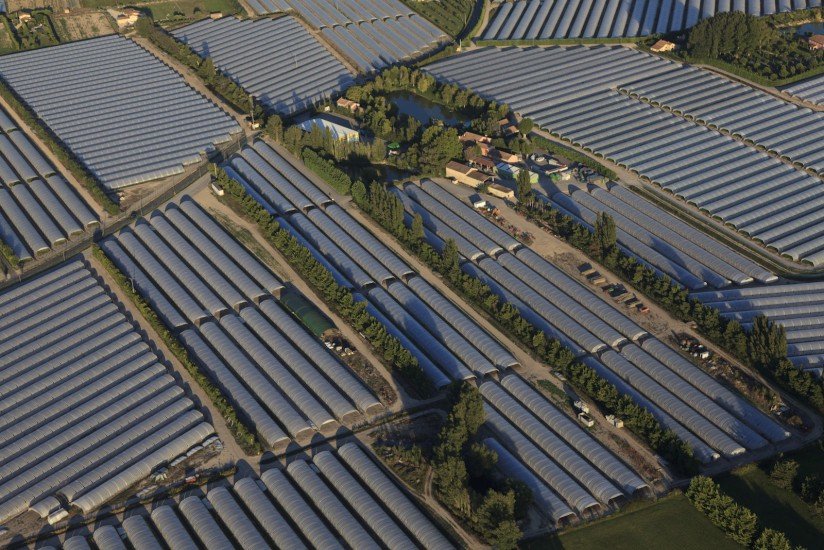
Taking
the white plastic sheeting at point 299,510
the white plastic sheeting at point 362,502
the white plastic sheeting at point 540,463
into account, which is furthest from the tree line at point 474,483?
the white plastic sheeting at point 299,510

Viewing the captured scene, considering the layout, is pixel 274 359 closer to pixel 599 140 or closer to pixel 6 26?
pixel 599 140

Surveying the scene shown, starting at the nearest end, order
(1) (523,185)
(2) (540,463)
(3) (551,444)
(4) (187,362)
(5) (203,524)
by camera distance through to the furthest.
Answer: (5) (203,524)
(2) (540,463)
(3) (551,444)
(4) (187,362)
(1) (523,185)

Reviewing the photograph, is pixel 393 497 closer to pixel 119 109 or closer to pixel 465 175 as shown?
pixel 465 175

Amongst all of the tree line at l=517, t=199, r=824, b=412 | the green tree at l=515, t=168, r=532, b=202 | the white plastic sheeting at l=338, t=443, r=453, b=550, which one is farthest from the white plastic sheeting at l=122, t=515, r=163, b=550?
the green tree at l=515, t=168, r=532, b=202

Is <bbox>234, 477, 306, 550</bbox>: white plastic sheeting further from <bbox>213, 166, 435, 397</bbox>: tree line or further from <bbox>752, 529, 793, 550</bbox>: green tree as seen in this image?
<bbox>752, 529, 793, 550</bbox>: green tree

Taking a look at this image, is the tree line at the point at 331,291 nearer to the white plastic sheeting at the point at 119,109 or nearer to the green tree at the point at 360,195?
the green tree at the point at 360,195

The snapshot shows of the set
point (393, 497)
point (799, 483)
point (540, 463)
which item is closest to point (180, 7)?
point (393, 497)

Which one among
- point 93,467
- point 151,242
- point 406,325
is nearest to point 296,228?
point 151,242
